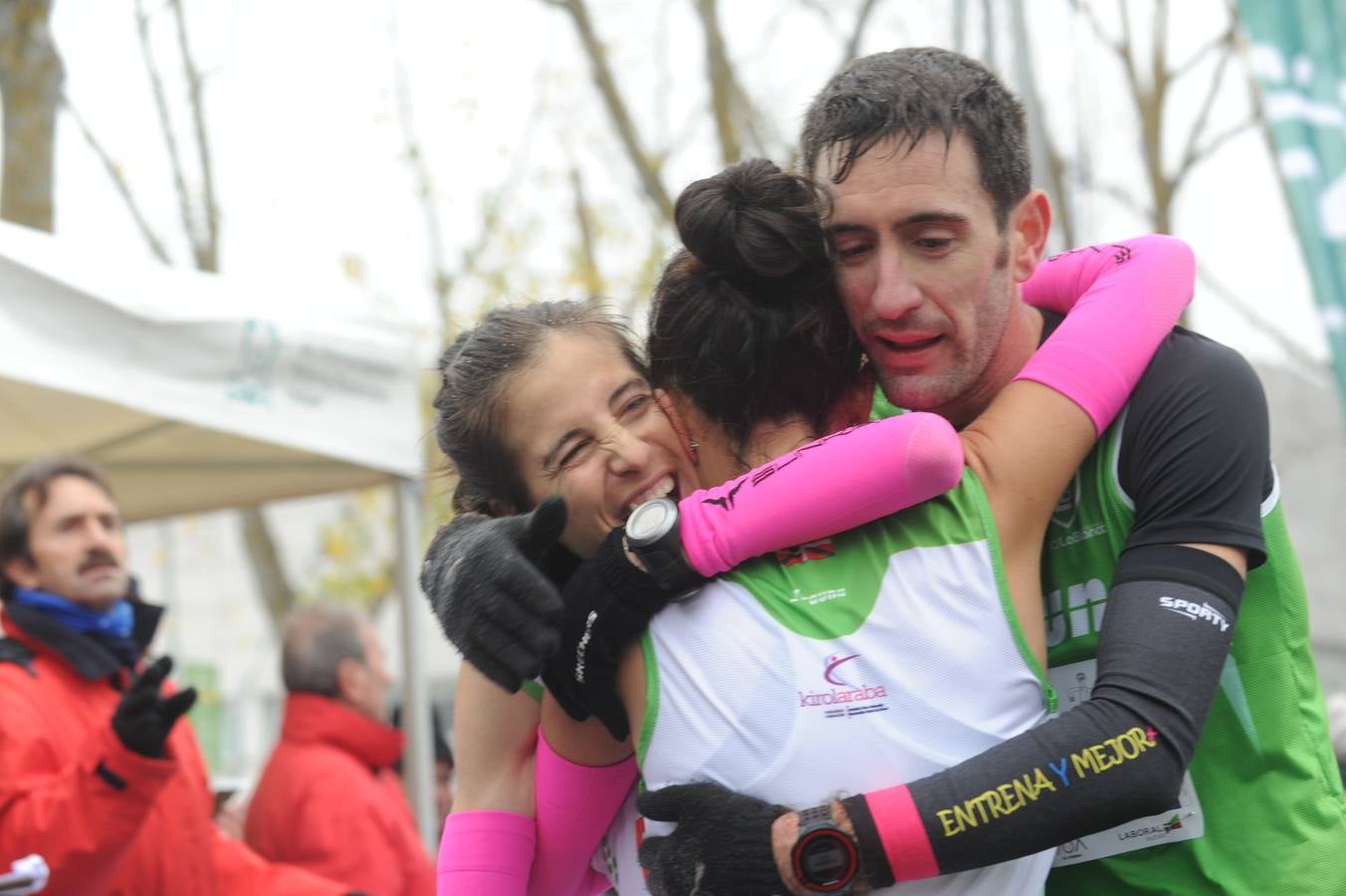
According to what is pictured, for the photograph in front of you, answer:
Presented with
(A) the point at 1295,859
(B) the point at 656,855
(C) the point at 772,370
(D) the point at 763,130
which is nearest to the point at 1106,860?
(A) the point at 1295,859

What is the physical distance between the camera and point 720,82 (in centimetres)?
1255

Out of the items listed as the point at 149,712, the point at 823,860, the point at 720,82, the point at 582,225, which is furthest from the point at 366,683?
the point at 582,225

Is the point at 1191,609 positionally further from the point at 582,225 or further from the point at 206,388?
the point at 582,225

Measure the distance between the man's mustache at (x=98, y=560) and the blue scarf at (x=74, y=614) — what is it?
12 cm

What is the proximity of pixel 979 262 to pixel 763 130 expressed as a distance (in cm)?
1103

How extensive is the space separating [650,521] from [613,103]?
36.7 ft

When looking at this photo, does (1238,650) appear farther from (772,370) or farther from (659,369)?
(659,369)

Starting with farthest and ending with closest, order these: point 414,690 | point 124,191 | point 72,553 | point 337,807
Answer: point 124,191 < point 414,690 < point 337,807 < point 72,553

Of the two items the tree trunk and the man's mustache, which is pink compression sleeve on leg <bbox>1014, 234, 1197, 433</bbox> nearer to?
the man's mustache

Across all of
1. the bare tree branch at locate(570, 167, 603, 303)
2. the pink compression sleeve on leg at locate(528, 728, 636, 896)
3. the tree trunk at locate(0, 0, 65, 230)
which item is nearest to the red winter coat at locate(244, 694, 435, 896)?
the pink compression sleeve on leg at locate(528, 728, 636, 896)

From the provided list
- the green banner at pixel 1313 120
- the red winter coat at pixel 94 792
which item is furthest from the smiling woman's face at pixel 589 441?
the green banner at pixel 1313 120

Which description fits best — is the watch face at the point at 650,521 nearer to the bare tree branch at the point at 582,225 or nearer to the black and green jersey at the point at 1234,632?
the black and green jersey at the point at 1234,632

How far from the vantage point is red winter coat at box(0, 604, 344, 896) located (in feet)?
12.2

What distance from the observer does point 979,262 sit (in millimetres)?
2133
